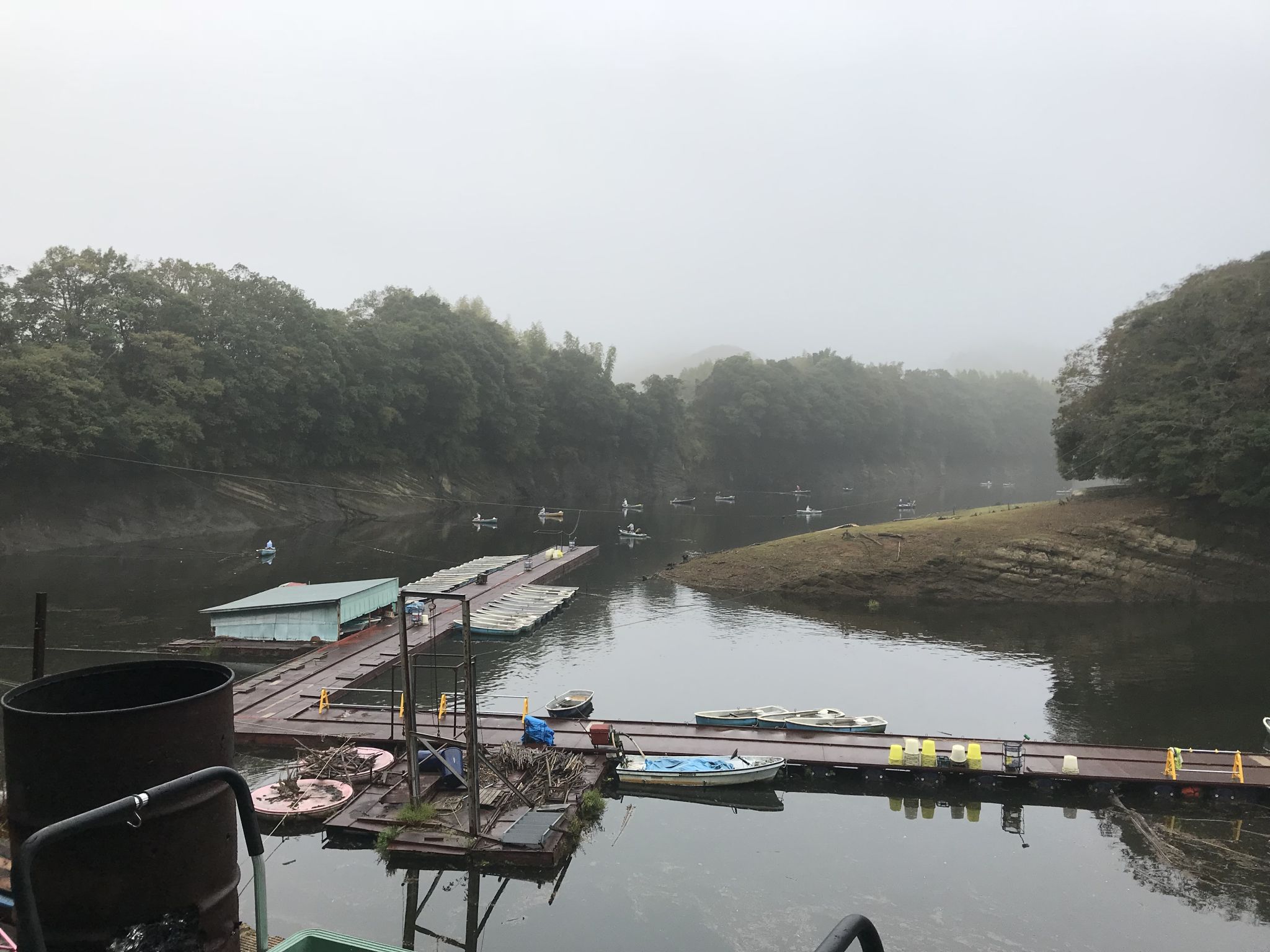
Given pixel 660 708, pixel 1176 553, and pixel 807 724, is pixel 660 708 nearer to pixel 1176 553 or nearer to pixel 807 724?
pixel 807 724

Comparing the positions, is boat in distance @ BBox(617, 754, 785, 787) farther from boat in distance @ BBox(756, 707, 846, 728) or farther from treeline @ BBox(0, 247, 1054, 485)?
treeline @ BBox(0, 247, 1054, 485)

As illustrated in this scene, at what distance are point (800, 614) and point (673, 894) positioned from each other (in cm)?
3069

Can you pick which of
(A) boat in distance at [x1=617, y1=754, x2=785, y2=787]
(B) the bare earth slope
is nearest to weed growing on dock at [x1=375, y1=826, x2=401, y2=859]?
(A) boat in distance at [x1=617, y1=754, x2=785, y2=787]

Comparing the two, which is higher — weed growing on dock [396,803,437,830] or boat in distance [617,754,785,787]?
weed growing on dock [396,803,437,830]

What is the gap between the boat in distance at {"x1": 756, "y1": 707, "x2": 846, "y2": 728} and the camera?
29.2 metres

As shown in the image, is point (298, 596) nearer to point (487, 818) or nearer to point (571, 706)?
point (571, 706)

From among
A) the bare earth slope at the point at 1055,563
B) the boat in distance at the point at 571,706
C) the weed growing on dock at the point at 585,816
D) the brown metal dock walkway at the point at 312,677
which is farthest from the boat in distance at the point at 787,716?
the bare earth slope at the point at 1055,563

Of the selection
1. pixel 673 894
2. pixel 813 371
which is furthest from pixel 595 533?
pixel 813 371

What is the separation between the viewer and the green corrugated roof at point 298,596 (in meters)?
39.4

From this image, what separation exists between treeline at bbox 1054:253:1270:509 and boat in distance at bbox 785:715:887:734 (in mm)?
33130

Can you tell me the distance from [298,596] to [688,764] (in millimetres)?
23778

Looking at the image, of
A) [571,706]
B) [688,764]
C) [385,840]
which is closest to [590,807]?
[688,764]

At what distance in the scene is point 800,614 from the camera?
49250 mm

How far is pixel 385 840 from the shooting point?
67.4 ft
